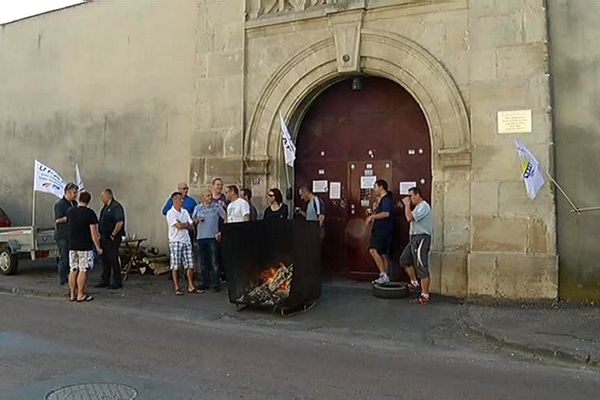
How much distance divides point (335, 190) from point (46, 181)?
6.31 meters

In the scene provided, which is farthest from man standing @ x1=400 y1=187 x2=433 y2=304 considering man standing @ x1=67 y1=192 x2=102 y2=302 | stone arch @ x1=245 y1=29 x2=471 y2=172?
man standing @ x1=67 y1=192 x2=102 y2=302

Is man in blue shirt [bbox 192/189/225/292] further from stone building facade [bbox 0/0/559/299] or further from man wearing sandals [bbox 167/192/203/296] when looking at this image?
stone building facade [bbox 0/0/559/299]

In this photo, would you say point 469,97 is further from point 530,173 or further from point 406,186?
point 406,186

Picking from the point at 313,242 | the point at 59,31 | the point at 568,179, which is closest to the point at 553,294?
the point at 568,179

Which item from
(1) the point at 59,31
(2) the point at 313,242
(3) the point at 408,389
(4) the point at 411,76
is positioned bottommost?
(3) the point at 408,389

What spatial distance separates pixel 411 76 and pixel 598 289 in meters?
4.76

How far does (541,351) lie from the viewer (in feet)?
Result: 21.7

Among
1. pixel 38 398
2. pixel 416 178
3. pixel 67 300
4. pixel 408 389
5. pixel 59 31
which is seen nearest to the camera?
pixel 38 398

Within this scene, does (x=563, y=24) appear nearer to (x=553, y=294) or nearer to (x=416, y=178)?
(x=416, y=178)

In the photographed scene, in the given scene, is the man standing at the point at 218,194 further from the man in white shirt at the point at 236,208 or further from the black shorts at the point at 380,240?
the black shorts at the point at 380,240

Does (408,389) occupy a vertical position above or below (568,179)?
below

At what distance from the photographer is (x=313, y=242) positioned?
9.28 m

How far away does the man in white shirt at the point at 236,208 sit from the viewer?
1049 centimetres

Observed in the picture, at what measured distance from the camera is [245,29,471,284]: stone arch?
33.0 ft
